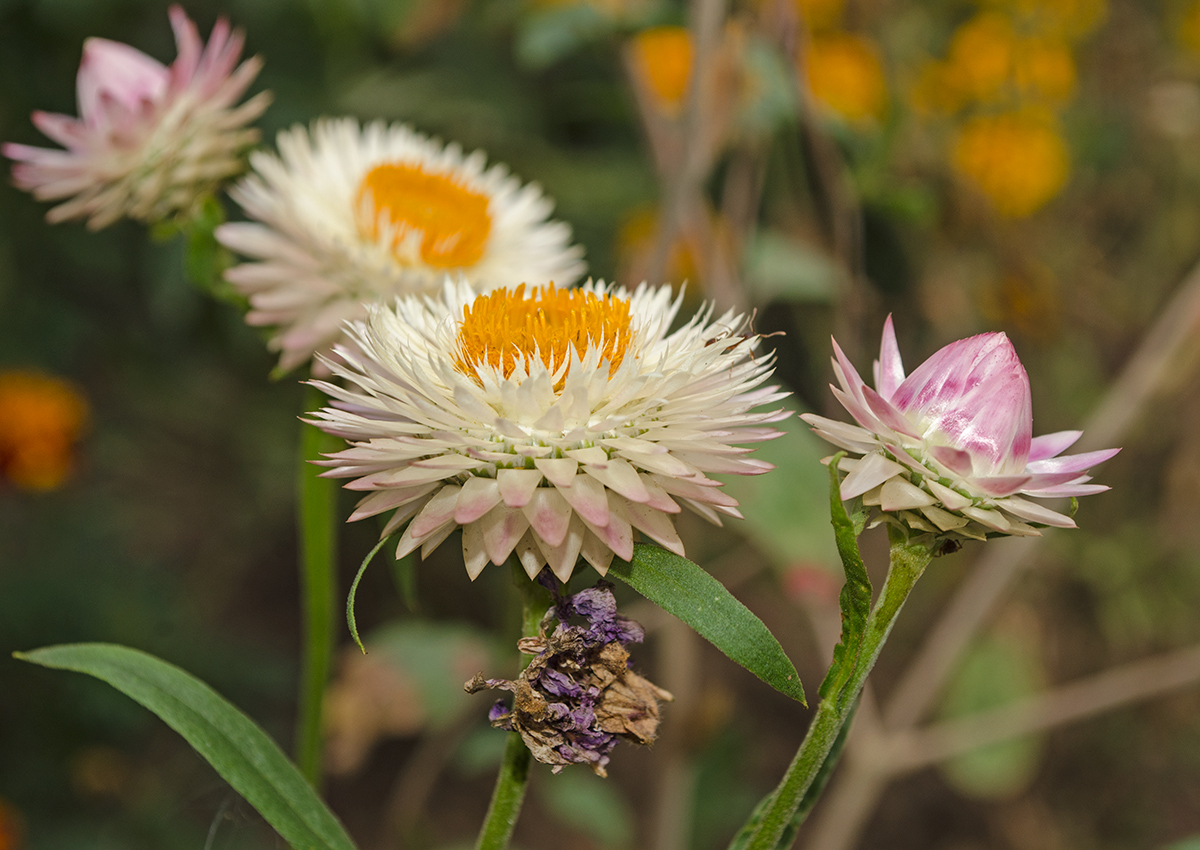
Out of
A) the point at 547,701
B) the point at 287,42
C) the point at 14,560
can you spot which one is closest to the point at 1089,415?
the point at 287,42

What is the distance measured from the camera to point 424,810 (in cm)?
225

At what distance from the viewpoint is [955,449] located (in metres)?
0.56

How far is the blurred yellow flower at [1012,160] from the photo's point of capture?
6.81 feet

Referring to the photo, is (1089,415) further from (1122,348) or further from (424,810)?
(424,810)

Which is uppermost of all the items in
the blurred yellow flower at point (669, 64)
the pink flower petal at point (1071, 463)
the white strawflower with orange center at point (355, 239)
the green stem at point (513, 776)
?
the blurred yellow flower at point (669, 64)

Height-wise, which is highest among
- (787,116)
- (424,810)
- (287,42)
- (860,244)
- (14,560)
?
(287,42)

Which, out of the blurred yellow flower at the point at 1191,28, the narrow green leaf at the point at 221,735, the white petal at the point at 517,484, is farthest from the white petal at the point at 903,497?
the blurred yellow flower at the point at 1191,28

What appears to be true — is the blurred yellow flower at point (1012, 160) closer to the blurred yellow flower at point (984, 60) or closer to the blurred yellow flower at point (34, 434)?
the blurred yellow flower at point (984, 60)

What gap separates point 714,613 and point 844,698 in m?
0.09

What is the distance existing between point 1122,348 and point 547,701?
2.55m

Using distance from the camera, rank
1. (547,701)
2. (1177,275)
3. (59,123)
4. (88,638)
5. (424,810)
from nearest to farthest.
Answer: (547,701), (59,123), (88,638), (424,810), (1177,275)

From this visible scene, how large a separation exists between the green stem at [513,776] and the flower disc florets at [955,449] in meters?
0.21

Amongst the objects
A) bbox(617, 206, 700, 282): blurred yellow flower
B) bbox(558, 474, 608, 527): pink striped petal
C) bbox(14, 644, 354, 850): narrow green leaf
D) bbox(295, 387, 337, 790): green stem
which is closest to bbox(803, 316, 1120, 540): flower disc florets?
bbox(558, 474, 608, 527): pink striped petal

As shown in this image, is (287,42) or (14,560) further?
(14,560)
